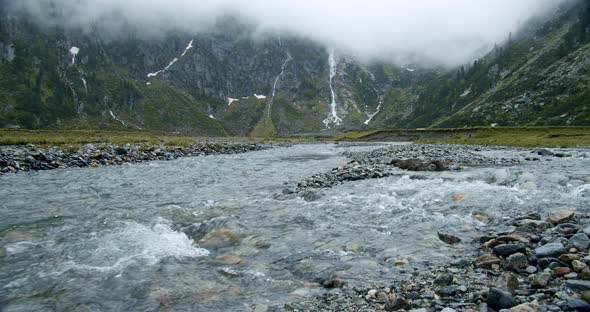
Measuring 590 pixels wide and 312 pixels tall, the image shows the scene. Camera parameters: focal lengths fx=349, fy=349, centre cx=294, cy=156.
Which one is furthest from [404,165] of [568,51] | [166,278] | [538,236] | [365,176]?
[568,51]

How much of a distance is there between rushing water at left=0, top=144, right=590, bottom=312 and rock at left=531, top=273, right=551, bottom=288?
8.21ft

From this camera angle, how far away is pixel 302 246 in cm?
1005

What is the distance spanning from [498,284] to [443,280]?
3.08ft

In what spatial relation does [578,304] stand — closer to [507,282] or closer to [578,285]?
[578,285]

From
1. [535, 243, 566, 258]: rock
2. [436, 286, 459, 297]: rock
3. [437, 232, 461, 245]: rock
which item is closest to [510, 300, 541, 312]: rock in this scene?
[436, 286, 459, 297]: rock

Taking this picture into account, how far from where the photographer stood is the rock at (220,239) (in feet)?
34.5

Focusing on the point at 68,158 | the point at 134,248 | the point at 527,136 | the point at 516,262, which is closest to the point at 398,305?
the point at 516,262

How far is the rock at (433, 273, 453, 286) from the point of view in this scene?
6.80 metres

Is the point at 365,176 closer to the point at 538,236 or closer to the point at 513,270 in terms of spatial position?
the point at 538,236

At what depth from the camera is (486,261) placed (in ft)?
24.7

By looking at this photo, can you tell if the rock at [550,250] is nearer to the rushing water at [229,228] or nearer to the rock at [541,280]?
the rock at [541,280]

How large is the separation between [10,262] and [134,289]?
4321 millimetres

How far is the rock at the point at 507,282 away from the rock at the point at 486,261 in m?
0.70

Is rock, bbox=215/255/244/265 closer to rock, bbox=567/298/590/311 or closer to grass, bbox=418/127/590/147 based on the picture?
rock, bbox=567/298/590/311
